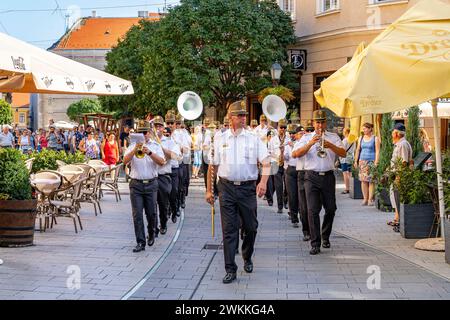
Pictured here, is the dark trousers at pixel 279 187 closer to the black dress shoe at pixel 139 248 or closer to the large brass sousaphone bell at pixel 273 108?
the large brass sousaphone bell at pixel 273 108

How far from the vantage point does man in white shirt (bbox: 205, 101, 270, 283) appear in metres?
8.91

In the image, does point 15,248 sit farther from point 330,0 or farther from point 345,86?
point 330,0

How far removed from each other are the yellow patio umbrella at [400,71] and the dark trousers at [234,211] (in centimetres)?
158

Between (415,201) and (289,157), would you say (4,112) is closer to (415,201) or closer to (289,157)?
(289,157)

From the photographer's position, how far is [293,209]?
45.5ft

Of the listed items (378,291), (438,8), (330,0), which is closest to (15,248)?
(378,291)

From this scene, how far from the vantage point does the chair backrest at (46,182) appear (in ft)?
42.0

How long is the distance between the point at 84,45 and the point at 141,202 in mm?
73799

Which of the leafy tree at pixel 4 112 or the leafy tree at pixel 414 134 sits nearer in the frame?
the leafy tree at pixel 414 134

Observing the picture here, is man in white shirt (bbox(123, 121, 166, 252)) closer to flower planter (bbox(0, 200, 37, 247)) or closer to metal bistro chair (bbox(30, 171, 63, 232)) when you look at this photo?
flower planter (bbox(0, 200, 37, 247))

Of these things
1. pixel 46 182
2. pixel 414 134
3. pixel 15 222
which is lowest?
pixel 15 222

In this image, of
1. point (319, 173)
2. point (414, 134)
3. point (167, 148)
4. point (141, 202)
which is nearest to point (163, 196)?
point (167, 148)

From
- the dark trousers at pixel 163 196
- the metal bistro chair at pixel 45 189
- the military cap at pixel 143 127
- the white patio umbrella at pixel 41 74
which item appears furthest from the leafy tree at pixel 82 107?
the military cap at pixel 143 127

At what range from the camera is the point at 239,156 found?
9008 millimetres
